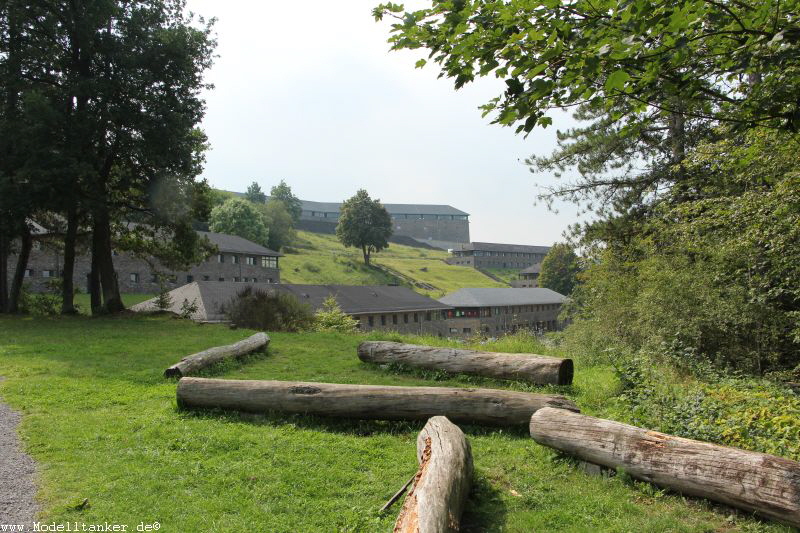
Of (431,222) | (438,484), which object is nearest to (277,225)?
(431,222)

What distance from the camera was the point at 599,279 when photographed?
17.4 m

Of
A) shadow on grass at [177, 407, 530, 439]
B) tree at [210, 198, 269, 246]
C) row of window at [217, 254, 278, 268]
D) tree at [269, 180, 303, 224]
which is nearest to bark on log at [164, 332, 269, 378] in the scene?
shadow on grass at [177, 407, 530, 439]

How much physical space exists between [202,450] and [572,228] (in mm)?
15569

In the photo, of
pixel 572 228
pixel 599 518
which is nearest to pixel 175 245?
pixel 572 228

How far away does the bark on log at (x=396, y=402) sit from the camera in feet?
24.3

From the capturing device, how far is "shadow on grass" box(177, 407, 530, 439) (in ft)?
24.3

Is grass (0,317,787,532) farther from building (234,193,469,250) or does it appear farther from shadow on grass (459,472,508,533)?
building (234,193,469,250)

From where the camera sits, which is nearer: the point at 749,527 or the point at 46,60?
the point at 749,527

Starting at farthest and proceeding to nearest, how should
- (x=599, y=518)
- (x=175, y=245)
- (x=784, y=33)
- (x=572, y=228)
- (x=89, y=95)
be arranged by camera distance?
(x=175, y=245) → (x=89, y=95) → (x=572, y=228) → (x=599, y=518) → (x=784, y=33)

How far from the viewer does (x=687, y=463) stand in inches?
201

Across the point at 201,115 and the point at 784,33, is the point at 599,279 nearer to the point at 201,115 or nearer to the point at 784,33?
the point at 784,33

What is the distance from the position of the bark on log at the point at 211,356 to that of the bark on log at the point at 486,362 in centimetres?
339

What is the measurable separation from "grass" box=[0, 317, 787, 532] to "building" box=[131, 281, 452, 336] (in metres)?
24.4

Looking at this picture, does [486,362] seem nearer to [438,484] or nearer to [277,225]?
[438,484]
